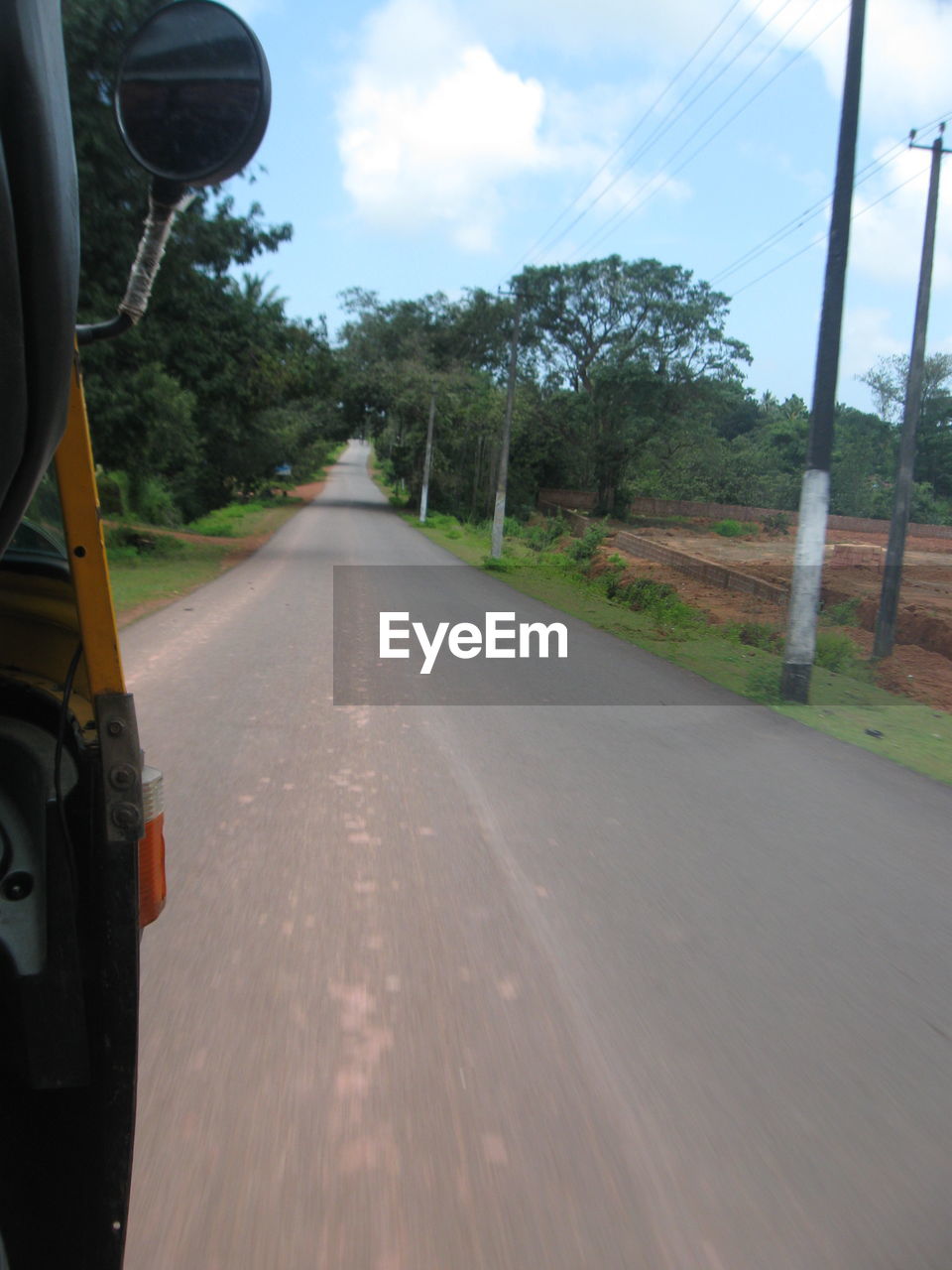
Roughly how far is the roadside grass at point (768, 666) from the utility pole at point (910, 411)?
569 millimetres

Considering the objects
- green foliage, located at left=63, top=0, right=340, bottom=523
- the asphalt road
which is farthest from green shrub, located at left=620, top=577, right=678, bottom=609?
the asphalt road

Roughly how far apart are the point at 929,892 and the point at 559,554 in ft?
74.7

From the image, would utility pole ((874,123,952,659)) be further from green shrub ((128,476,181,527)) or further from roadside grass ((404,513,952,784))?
green shrub ((128,476,181,527))

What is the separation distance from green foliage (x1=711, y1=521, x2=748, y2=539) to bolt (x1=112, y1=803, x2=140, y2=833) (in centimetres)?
3385

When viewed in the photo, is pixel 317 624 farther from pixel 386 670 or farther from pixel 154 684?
pixel 154 684

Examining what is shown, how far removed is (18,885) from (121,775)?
0.32m

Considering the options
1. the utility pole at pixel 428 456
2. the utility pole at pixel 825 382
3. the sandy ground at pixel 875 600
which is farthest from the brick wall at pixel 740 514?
the utility pole at pixel 825 382

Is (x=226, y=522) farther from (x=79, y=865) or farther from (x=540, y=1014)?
(x=79, y=865)

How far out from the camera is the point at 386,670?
10094 mm

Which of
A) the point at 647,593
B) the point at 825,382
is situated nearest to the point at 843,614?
the point at 647,593

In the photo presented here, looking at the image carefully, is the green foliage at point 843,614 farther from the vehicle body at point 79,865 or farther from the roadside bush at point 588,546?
the vehicle body at point 79,865

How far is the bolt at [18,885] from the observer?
1.99 m

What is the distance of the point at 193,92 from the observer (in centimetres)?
184

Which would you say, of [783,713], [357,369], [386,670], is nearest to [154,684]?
[386,670]
